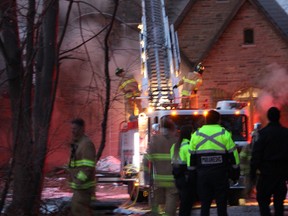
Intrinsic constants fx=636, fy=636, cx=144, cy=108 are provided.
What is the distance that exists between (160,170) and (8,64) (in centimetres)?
256

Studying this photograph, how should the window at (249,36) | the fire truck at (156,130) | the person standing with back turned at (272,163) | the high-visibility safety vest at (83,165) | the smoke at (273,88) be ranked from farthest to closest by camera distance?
1. the window at (249,36)
2. the smoke at (273,88)
3. the fire truck at (156,130)
4. the person standing with back turned at (272,163)
5. the high-visibility safety vest at (83,165)

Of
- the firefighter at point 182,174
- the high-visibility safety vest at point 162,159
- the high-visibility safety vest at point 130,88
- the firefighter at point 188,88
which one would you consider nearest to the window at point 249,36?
the firefighter at point 188,88

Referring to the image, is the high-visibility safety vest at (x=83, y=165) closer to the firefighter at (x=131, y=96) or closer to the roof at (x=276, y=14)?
the firefighter at (x=131, y=96)

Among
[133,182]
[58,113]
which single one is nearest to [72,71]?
[58,113]

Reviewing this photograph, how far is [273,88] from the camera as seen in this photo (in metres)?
24.8

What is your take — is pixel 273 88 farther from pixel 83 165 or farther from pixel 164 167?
pixel 83 165

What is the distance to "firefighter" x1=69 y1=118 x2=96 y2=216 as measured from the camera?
23.3ft

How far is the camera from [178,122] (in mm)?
12883

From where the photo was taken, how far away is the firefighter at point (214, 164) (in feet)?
23.9

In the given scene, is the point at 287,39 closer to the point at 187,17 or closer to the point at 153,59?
A: the point at 187,17

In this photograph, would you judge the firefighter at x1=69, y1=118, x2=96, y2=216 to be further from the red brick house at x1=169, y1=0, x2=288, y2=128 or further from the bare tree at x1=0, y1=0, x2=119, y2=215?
the red brick house at x1=169, y1=0, x2=288, y2=128

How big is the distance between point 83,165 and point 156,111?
616 cm

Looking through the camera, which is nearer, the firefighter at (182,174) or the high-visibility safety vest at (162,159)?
the firefighter at (182,174)

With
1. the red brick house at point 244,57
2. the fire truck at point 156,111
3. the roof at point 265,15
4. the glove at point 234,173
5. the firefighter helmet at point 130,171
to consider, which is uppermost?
the roof at point 265,15
